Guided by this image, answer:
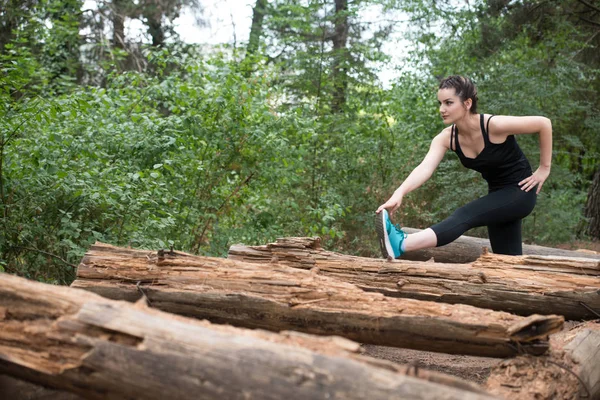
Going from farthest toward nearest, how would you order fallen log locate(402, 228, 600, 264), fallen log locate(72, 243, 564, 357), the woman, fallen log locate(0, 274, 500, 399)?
1. fallen log locate(402, 228, 600, 264)
2. the woman
3. fallen log locate(72, 243, 564, 357)
4. fallen log locate(0, 274, 500, 399)

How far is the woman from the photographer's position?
16.7 feet

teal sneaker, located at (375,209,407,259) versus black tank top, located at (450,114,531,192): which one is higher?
black tank top, located at (450,114,531,192)

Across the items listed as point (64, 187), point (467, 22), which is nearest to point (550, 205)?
point (467, 22)

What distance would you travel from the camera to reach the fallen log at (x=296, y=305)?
3268mm

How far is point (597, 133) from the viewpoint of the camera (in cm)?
1359

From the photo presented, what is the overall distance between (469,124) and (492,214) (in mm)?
754

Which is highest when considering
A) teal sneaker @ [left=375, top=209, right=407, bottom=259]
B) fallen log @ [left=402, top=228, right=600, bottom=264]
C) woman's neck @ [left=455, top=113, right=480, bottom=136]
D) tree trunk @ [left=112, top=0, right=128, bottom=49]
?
tree trunk @ [left=112, top=0, right=128, bottom=49]

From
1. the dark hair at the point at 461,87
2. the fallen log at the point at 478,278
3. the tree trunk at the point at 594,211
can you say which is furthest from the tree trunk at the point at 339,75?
the fallen log at the point at 478,278

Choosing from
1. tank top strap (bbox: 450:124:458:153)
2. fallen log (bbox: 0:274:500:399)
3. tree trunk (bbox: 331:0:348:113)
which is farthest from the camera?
tree trunk (bbox: 331:0:348:113)

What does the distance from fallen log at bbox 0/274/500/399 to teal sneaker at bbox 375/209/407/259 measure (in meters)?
2.42

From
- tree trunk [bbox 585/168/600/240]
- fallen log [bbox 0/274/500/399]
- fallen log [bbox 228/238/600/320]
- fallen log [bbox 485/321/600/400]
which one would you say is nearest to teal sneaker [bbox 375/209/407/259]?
fallen log [bbox 228/238/600/320]

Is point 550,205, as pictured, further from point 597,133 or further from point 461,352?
point 461,352

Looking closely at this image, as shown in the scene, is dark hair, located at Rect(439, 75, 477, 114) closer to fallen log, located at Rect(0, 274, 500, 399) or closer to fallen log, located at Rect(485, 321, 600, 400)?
fallen log, located at Rect(485, 321, 600, 400)

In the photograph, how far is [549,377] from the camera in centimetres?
316
